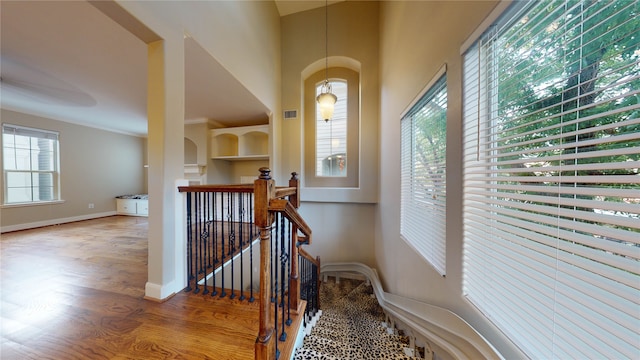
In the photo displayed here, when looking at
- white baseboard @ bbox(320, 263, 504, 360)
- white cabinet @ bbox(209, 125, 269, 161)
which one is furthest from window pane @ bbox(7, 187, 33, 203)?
white baseboard @ bbox(320, 263, 504, 360)

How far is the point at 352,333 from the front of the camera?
2.11m

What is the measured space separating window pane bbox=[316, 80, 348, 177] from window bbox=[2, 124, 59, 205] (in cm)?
584

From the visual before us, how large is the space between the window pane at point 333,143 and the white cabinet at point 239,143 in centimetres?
113

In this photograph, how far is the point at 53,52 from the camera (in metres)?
2.08

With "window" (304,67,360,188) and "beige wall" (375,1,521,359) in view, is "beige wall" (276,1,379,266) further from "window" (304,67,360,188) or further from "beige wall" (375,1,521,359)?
Answer: "beige wall" (375,1,521,359)

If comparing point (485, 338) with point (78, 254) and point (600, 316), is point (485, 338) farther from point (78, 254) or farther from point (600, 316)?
point (78, 254)

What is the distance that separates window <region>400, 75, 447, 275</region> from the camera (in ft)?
4.79

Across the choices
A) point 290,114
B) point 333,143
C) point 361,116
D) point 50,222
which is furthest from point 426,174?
point 50,222

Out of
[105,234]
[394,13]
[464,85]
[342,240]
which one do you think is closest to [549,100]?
[464,85]

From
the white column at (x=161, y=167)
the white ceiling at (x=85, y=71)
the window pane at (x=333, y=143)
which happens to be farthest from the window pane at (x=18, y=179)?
the window pane at (x=333, y=143)

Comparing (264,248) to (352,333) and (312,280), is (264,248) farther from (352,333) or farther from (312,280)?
(312,280)

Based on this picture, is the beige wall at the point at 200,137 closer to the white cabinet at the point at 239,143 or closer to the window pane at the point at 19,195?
the white cabinet at the point at 239,143

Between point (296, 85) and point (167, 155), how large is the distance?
306 centimetres

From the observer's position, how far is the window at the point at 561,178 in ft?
1.76
